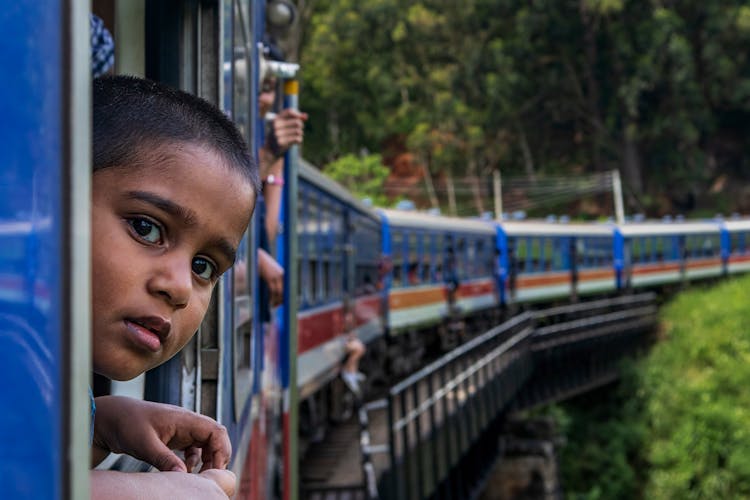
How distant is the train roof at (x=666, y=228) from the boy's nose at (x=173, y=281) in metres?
31.4

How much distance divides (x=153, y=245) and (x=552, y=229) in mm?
26808

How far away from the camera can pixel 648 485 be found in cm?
2458

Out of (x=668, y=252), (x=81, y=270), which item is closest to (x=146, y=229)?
(x=81, y=270)

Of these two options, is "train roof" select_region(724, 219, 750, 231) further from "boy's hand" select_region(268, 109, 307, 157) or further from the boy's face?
the boy's face

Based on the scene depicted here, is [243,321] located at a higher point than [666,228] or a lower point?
lower

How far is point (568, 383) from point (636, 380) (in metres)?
3.65

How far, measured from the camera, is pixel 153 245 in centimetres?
114

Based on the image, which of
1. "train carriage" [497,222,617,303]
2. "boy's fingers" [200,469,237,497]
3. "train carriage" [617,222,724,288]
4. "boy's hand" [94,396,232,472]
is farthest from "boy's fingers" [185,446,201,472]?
"train carriage" [617,222,724,288]

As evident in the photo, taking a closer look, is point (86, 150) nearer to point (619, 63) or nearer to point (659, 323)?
point (659, 323)

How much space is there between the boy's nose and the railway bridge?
904 cm

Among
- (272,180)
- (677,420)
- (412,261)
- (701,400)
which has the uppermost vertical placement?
(412,261)

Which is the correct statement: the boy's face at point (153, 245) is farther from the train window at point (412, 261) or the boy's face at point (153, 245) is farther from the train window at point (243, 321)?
the train window at point (412, 261)

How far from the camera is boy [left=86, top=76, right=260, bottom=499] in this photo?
109 cm

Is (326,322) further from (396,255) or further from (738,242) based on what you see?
(738,242)
